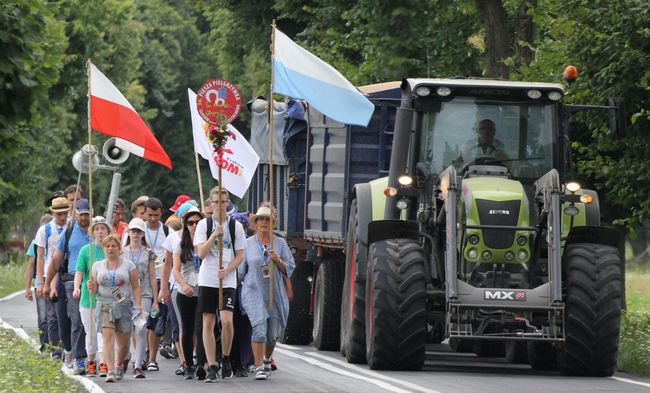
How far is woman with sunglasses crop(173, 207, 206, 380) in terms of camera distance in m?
16.9

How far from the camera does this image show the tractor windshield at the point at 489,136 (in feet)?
58.2

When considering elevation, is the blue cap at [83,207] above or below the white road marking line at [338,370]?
above

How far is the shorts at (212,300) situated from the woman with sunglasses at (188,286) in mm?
232

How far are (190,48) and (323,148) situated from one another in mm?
69635

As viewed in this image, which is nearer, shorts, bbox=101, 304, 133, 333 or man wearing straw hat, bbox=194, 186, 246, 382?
man wearing straw hat, bbox=194, 186, 246, 382

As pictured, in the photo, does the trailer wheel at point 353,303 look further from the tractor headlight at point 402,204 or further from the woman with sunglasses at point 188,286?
the woman with sunglasses at point 188,286

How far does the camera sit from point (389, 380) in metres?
16.0

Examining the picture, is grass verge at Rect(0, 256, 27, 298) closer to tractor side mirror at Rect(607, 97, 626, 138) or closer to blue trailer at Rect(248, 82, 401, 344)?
blue trailer at Rect(248, 82, 401, 344)

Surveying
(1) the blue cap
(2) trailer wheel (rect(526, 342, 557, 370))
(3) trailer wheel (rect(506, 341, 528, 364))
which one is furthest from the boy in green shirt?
(3) trailer wheel (rect(506, 341, 528, 364))

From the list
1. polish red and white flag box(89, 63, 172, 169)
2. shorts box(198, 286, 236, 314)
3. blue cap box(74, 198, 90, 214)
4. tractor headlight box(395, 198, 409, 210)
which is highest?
polish red and white flag box(89, 63, 172, 169)

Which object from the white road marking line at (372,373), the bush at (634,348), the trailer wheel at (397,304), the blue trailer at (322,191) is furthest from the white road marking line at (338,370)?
the bush at (634,348)

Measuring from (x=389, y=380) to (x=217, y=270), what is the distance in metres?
1.93

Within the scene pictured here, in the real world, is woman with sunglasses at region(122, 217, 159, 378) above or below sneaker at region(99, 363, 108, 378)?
above

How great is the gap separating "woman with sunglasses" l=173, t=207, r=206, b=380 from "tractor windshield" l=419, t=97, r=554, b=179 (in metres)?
2.45
